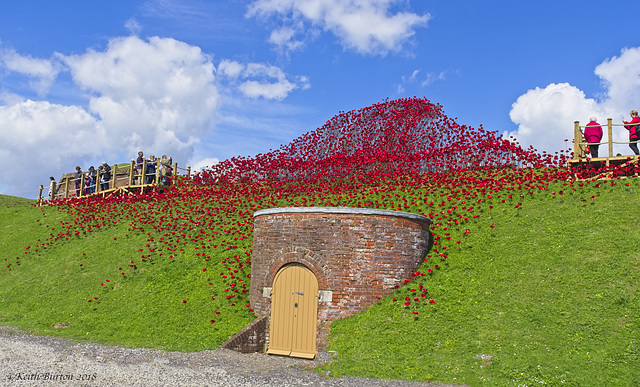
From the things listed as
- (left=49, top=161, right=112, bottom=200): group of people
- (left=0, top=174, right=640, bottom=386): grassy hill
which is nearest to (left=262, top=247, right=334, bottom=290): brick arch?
(left=0, top=174, right=640, bottom=386): grassy hill

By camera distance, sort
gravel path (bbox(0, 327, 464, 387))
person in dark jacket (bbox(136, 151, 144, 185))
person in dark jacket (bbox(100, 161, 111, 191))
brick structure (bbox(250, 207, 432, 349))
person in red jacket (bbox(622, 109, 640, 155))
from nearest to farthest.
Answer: gravel path (bbox(0, 327, 464, 387)) → brick structure (bbox(250, 207, 432, 349)) → person in red jacket (bbox(622, 109, 640, 155)) → person in dark jacket (bbox(136, 151, 144, 185)) → person in dark jacket (bbox(100, 161, 111, 191))

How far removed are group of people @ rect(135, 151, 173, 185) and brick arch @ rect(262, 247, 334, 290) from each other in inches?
611

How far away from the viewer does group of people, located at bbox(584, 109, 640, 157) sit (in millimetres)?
17148

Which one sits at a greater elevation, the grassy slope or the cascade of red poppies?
the cascade of red poppies

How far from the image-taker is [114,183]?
1113 inches

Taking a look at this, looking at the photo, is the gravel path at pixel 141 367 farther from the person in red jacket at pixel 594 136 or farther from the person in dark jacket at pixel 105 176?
the person in dark jacket at pixel 105 176

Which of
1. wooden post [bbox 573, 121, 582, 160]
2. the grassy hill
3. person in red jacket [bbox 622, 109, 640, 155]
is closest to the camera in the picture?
the grassy hill

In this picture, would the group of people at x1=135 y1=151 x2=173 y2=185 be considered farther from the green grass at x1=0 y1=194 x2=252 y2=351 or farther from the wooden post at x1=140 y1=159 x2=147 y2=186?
the green grass at x1=0 y1=194 x2=252 y2=351

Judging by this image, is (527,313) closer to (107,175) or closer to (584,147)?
(584,147)

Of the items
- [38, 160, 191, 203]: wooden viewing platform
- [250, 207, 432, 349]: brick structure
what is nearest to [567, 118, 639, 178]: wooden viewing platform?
[250, 207, 432, 349]: brick structure

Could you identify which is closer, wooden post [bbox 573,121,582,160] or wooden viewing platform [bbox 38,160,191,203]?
wooden post [bbox 573,121,582,160]

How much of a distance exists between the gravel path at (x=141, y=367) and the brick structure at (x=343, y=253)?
5.36ft

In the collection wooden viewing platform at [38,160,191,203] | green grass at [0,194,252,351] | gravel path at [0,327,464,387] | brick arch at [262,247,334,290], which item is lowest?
gravel path at [0,327,464,387]

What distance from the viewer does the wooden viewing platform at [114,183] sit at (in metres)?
27.3
